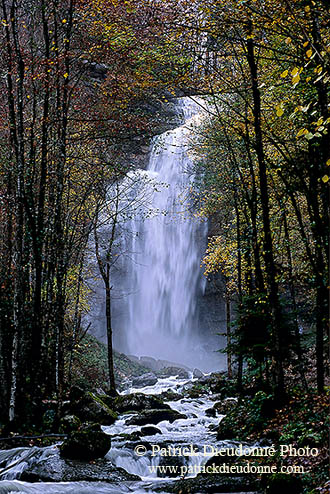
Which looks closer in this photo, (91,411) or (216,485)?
(216,485)

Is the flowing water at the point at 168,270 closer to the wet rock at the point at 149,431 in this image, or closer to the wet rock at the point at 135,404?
the wet rock at the point at 135,404

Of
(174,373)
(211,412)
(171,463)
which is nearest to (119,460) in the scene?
(171,463)

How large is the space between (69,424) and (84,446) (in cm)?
234

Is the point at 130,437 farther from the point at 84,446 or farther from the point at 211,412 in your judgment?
the point at 211,412

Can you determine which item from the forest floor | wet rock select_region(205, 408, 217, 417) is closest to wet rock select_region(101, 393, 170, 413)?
wet rock select_region(205, 408, 217, 417)

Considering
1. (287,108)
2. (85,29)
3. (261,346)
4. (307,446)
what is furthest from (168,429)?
(85,29)

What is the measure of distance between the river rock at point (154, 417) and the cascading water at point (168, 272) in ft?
67.4

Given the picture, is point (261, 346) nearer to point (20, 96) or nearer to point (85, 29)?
point (20, 96)

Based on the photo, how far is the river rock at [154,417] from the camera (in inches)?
425

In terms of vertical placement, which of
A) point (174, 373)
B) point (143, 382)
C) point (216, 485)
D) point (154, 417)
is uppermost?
point (216, 485)

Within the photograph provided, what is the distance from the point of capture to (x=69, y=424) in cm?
930

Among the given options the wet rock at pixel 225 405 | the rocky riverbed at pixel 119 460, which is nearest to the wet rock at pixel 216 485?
the rocky riverbed at pixel 119 460

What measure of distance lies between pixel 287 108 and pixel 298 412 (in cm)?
634

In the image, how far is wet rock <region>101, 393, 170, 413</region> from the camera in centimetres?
1251
